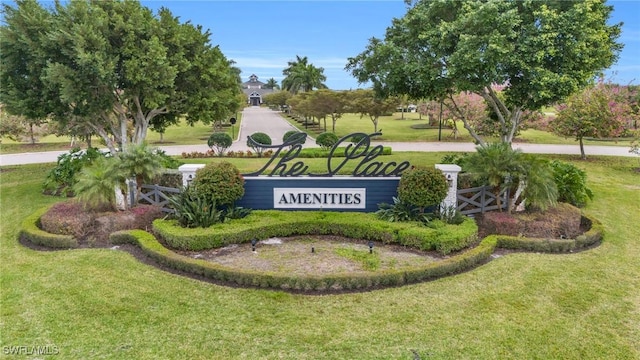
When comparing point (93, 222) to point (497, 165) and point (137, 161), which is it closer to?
point (137, 161)

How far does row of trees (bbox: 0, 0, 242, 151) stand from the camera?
13.0 m

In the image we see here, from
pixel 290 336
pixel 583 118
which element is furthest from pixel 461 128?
pixel 290 336

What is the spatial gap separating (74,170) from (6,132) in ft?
47.6

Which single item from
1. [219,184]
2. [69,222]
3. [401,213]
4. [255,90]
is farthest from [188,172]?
[255,90]

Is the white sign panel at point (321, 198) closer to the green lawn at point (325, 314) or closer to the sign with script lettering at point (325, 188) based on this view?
the sign with script lettering at point (325, 188)

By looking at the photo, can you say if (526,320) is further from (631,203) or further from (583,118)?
(583,118)

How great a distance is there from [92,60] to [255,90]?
361 feet

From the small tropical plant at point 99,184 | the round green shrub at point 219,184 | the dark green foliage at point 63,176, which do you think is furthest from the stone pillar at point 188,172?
the dark green foliage at point 63,176

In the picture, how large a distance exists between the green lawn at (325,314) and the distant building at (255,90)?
358 ft

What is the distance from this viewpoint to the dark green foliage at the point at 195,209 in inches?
400

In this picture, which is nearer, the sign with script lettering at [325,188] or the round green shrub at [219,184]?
the round green shrub at [219,184]

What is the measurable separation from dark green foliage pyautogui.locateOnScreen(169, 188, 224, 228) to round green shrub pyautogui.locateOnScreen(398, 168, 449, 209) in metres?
4.66

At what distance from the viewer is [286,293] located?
737 cm

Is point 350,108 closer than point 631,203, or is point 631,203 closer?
point 631,203
